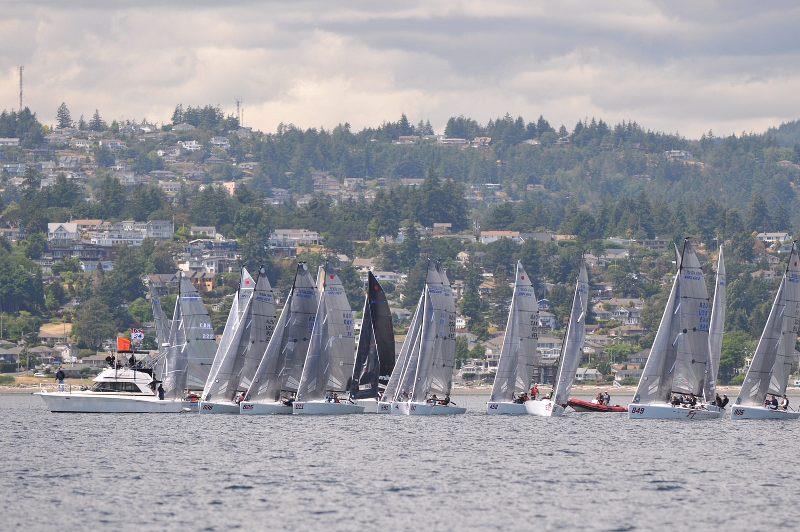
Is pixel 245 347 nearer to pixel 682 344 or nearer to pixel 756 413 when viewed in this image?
pixel 682 344

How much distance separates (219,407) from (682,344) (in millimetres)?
22128

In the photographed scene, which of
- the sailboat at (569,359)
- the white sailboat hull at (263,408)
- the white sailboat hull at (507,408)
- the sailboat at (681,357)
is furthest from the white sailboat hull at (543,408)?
the white sailboat hull at (263,408)

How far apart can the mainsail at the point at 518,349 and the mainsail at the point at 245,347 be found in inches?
451

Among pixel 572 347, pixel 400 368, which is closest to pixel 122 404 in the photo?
pixel 400 368

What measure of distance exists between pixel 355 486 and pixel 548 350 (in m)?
132

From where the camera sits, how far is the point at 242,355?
8656 cm

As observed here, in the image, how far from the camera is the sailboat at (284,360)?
281 feet

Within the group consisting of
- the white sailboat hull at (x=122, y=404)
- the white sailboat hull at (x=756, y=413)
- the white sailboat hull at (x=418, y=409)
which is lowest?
the white sailboat hull at (x=122, y=404)

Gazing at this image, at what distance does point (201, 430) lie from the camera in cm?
7869

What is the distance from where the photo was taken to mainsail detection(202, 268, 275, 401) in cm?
8631

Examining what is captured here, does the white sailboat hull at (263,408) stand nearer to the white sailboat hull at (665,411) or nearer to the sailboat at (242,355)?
the sailboat at (242,355)

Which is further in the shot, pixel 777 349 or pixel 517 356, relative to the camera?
pixel 517 356

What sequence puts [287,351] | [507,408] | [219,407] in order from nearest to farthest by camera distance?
[287,351], [219,407], [507,408]

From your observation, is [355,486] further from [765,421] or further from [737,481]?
[765,421]
